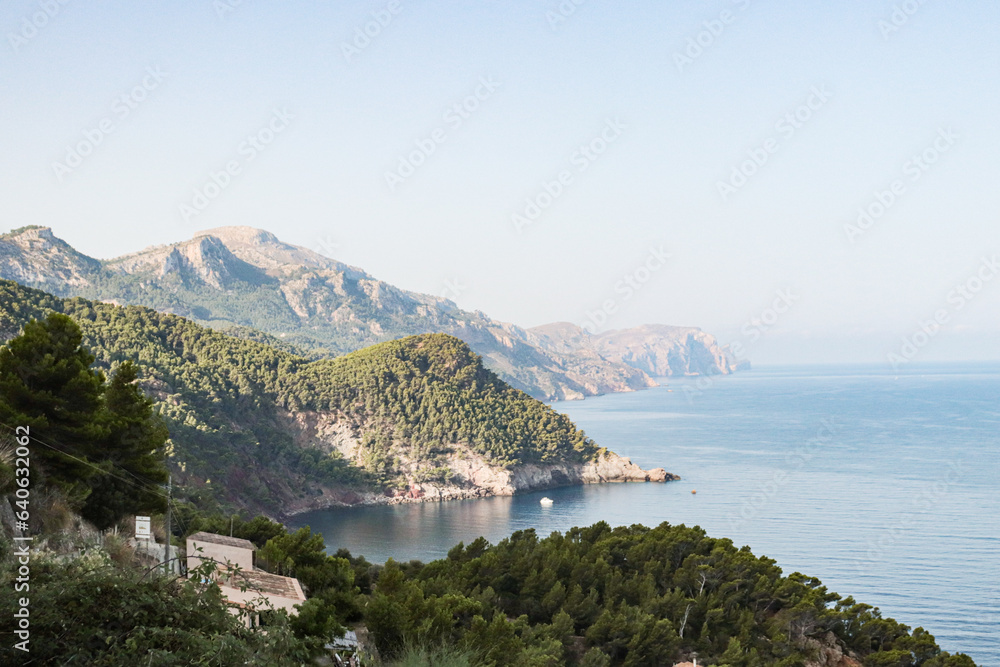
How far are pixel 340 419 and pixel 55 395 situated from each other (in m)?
64.4

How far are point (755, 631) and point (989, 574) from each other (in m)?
23.9

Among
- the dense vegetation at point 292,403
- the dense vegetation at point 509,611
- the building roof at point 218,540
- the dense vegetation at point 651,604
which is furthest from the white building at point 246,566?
the dense vegetation at point 292,403

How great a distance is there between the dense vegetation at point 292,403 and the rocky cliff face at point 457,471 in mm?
792

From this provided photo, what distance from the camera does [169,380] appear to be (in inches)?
2655

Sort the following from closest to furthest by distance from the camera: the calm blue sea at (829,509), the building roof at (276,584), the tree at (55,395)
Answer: the building roof at (276,584) < the tree at (55,395) < the calm blue sea at (829,509)

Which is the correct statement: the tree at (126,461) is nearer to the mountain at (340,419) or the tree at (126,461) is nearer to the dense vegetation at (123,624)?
the dense vegetation at (123,624)

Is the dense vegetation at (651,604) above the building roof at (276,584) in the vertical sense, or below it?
below

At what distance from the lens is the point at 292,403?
7919cm

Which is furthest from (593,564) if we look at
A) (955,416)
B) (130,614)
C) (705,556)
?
(955,416)

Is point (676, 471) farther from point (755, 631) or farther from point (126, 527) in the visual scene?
point (126, 527)

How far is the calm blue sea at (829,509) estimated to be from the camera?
135 ft

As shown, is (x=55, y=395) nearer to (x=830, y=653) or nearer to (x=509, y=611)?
(x=509, y=611)

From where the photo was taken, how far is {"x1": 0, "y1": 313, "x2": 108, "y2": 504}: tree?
16047 mm

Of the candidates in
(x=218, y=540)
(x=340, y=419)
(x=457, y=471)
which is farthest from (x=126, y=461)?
(x=340, y=419)
